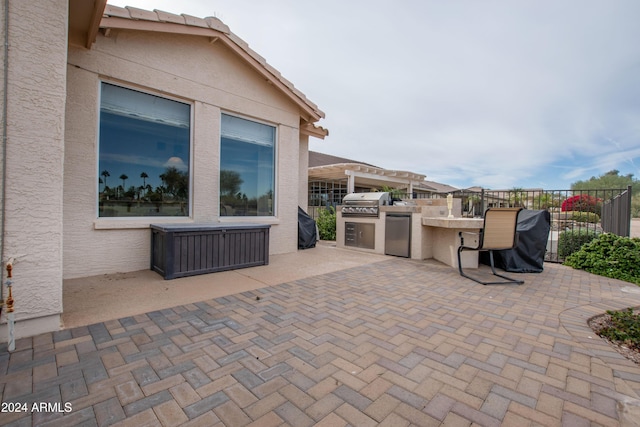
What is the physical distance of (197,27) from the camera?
4.79 m

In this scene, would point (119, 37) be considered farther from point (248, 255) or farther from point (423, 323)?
point (423, 323)

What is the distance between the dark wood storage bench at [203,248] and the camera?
13.4 ft

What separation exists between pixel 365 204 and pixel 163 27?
526 centimetres

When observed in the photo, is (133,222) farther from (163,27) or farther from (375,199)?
(375,199)

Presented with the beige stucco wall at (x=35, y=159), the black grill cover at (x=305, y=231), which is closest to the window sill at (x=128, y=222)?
the beige stucco wall at (x=35, y=159)

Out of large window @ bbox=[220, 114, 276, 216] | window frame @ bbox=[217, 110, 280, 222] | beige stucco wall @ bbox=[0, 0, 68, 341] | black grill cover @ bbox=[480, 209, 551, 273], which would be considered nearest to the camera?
beige stucco wall @ bbox=[0, 0, 68, 341]

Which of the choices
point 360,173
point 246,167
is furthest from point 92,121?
point 360,173

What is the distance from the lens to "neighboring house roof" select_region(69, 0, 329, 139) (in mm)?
3387

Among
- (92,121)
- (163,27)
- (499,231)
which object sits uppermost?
(163,27)

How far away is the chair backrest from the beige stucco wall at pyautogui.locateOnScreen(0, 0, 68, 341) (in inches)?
207

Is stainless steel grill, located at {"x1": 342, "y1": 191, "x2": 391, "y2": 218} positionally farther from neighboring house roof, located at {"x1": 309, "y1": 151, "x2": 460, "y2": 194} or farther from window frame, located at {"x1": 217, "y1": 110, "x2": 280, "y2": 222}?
neighboring house roof, located at {"x1": 309, "y1": 151, "x2": 460, "y2": 194}

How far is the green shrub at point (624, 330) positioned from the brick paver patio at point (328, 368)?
172 mm

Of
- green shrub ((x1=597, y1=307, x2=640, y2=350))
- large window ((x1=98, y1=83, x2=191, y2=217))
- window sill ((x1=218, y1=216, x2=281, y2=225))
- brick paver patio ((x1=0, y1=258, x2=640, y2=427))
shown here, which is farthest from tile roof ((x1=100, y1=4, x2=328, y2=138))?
green shrub ((x1=597, y1=307, x2=640, y2=350))

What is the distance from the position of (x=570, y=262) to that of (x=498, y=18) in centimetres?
569
